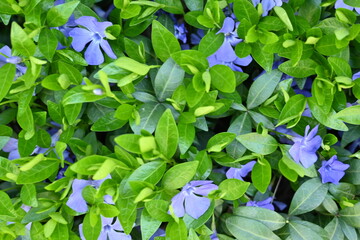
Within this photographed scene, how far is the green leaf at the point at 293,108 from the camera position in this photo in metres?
1.11

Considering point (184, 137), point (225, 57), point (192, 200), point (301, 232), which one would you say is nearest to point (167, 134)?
point (184, 137)

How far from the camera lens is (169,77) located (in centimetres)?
111

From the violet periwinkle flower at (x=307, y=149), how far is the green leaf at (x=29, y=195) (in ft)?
2.17

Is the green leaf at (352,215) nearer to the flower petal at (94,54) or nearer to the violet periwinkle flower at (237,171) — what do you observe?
the violet periwinkle flower at (237,171)

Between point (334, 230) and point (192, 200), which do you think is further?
point (334, 230)

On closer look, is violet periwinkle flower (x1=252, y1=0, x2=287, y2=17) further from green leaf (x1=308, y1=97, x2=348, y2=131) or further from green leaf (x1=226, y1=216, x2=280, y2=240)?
green leaf (x1=226, y1=216, x2=280, y2=240)

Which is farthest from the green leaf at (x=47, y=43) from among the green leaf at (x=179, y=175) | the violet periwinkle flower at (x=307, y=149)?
the violet periwinkle flower at (x=307, y=149)

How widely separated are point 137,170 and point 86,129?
1.07 ft

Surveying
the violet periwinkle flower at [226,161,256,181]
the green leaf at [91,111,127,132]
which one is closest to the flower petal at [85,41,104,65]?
the green leaf at [91,111,127,132]

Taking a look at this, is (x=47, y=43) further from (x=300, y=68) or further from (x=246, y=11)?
(x=300, y=68)

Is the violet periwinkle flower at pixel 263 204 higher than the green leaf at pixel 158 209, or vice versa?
the green leaf at pixel 158 209

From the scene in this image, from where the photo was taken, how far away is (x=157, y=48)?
3.63ft

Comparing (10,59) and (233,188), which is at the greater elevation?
(10,59)

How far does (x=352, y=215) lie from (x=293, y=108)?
1.17 ft
